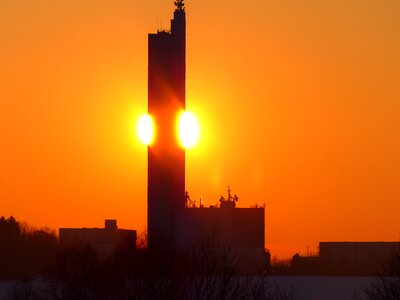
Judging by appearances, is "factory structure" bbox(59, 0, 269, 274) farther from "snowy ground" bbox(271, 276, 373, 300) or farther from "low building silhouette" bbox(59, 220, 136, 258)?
"snowy ground" bbox(271, 276, 373, 300)

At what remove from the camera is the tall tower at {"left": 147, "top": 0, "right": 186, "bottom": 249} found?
11938 cm

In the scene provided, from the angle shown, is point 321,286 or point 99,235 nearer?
point 321,286

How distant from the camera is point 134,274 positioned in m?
58.4

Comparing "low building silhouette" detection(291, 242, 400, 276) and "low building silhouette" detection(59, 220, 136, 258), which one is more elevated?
"low building silhouette" detection(59, 220, 136, 258)

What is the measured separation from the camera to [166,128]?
12019 cm

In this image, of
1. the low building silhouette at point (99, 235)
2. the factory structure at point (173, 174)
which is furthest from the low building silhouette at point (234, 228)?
the low building silhouette at point (99, 235)

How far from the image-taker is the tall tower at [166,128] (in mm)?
119375

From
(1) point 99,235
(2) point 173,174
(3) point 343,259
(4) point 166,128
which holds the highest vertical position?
(4) point 166,128

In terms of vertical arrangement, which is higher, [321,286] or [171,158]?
[171,158]

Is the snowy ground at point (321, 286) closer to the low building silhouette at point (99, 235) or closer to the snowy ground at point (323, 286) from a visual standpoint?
the snowy ground at point (323, 286)

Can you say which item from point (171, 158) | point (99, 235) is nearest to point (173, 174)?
point (171, 158)

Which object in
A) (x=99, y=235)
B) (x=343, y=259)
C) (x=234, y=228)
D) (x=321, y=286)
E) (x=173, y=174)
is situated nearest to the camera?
(x=321, y=286)

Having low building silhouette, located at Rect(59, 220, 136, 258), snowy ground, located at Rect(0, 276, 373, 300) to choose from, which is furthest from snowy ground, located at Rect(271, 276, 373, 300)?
low building silhouette, located at Rect(59, 220, 136, 258)

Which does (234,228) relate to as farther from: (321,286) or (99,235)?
(321,286)
